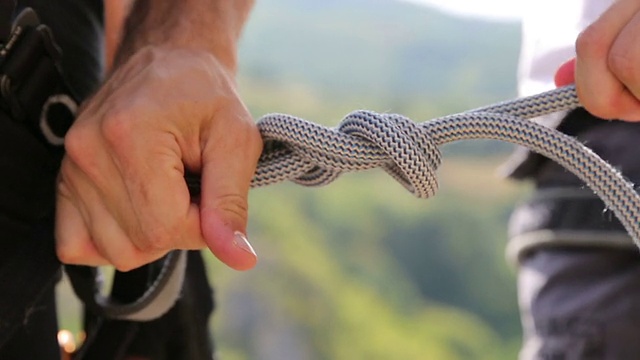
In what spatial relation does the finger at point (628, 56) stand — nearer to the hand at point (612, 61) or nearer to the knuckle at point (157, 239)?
the hand at point (612, 61)

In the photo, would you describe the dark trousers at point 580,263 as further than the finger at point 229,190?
Yes

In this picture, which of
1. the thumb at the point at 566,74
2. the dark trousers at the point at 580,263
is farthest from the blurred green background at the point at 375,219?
the thumb at the point at 566,74

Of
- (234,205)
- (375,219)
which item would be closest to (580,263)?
(234,205)

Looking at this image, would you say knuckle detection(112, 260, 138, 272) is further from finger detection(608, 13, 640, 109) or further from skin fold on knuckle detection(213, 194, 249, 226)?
finger detection(608, 13, 640, 109)

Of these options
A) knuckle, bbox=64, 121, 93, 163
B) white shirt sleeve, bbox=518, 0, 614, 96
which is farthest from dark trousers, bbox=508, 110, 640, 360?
knuckle, bbox=64, 121, 93, 163

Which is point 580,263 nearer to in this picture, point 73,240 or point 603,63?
point 603,63
